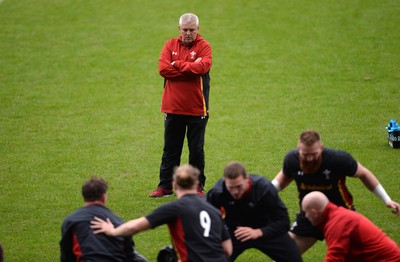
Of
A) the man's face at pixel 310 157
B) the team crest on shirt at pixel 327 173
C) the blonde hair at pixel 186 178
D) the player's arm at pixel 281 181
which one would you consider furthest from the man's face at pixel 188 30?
the blonde hair at pixel 186 178

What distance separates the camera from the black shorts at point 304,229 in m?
9.31

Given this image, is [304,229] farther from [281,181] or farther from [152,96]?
[152,96]

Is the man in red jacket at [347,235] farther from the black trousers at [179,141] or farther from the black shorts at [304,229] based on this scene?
the black trousers at [179,141]

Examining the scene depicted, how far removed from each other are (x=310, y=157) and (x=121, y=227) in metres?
2.21

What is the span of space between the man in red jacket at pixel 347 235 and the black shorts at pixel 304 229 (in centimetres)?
106

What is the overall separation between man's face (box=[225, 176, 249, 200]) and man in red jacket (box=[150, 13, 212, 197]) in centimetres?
351

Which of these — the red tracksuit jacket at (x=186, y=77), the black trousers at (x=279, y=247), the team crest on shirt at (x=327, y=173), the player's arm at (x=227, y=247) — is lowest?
the black trousers at (x=279, y=247)

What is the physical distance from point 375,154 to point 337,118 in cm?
232

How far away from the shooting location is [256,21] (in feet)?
72.7

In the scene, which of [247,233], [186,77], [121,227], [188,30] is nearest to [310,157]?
[247,233]

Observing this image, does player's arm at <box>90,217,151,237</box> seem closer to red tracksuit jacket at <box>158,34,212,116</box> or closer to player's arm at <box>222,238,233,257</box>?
player's arm at <box>222,238,233,257</box>

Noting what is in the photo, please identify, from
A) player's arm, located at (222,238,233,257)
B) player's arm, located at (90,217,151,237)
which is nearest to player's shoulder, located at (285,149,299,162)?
player's arm, located at (222,238,233,257)

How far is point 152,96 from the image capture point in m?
18.2

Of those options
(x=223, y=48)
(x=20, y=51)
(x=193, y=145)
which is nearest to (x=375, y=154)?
(x=193, y=145)
